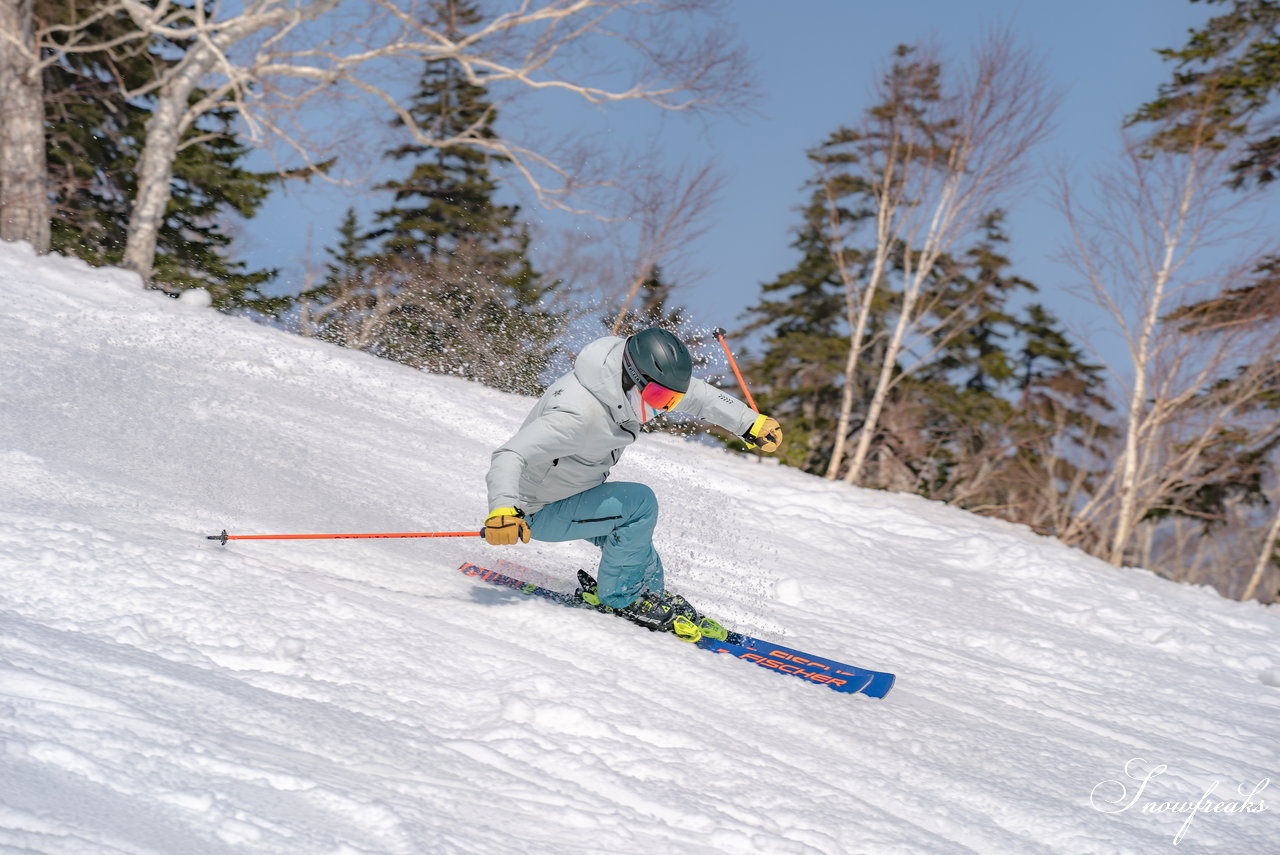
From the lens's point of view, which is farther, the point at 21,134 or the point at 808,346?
the point at 808,346

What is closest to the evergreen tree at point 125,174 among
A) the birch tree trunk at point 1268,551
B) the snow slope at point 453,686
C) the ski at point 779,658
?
the snow slope at point 453,686

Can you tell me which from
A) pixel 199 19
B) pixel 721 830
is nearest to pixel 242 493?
pixel 721 830

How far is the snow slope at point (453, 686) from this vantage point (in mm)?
1884

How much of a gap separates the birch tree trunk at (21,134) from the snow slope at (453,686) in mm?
4159

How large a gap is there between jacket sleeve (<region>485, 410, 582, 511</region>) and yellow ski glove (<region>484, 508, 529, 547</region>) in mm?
49

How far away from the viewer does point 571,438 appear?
3355 mm

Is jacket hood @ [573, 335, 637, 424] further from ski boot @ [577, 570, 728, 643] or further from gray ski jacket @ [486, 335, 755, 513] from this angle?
ski boot @ [577, 570, 728, 643]

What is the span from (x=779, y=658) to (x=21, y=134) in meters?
11.0

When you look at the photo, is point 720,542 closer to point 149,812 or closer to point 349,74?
point 149,812

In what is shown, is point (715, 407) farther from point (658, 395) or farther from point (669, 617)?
point (669, 617)

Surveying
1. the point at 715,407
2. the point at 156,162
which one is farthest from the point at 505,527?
the point at 156,162

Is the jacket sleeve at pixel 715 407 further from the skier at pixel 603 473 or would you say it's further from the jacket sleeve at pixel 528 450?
the jacket sleeve at pixel 528 450

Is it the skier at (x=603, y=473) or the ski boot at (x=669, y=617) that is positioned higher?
the skier at (x=603, y=473)

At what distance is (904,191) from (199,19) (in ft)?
31.2
